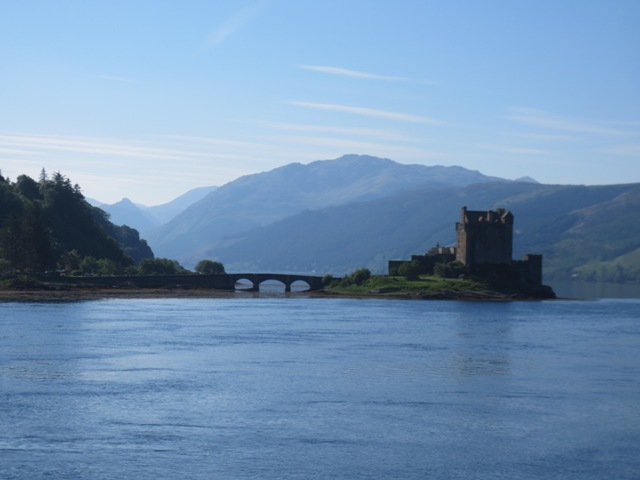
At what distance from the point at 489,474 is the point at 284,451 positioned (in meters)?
9.42

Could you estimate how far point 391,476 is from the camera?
4375 centimetres

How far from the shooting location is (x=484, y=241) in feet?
643

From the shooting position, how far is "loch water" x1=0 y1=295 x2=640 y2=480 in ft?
149

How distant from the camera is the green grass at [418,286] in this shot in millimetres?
181300

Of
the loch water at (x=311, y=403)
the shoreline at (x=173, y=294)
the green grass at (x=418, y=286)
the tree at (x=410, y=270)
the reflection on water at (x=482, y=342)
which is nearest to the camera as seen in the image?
the loch water at (x=311, y=403)

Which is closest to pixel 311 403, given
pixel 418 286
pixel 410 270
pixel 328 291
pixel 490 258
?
pixel 418 286

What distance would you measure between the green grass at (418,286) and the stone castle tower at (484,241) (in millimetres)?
8376

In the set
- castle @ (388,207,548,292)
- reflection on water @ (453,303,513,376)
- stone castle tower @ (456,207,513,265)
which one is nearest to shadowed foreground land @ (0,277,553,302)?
castle @ (388,207,548,292)

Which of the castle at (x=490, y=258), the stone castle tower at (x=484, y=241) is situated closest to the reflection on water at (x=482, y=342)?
the castle at (x=490, y=258)

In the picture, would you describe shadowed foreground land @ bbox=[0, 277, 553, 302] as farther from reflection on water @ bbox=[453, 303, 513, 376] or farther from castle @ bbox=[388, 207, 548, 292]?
reflection on water @ bbox=[453, 303, 513, 376]

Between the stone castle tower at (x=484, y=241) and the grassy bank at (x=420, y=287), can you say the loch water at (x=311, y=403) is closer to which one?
the grassy bank at (x=420, y=287)

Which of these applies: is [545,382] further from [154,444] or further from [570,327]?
[570,327]

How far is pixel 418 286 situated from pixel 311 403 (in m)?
126

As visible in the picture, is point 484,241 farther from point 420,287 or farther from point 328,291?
point 328,291
